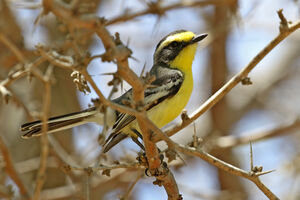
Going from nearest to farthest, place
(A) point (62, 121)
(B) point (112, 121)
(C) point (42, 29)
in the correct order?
1. (A) point (62, 121)
2. (B) point (112, 121)
3. (C) point (42, 29)

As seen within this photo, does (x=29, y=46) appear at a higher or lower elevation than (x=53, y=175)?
higher

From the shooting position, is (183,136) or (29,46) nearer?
(29,46)

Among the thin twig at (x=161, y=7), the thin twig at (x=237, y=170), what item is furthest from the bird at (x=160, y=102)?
the thin twig at (x=237, y=170)

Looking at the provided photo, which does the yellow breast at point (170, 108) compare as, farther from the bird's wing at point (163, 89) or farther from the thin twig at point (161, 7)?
the thin twig at point (161, 7)

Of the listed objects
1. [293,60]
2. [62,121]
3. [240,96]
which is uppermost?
[293,60]

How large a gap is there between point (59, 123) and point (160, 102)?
0.99 m

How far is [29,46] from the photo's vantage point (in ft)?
20.5

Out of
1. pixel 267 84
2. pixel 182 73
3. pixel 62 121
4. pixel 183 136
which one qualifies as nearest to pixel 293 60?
pixel 267 84

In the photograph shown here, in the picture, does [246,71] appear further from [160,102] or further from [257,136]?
[257,136]

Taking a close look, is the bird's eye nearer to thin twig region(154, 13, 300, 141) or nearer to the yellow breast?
the yellow breast

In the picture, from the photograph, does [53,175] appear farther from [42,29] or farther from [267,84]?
[267,84]

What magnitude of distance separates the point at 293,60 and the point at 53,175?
5.15m

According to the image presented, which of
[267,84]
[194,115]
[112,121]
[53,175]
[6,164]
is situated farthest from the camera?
[267,84]

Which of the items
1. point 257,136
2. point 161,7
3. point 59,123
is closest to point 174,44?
point 161,7
